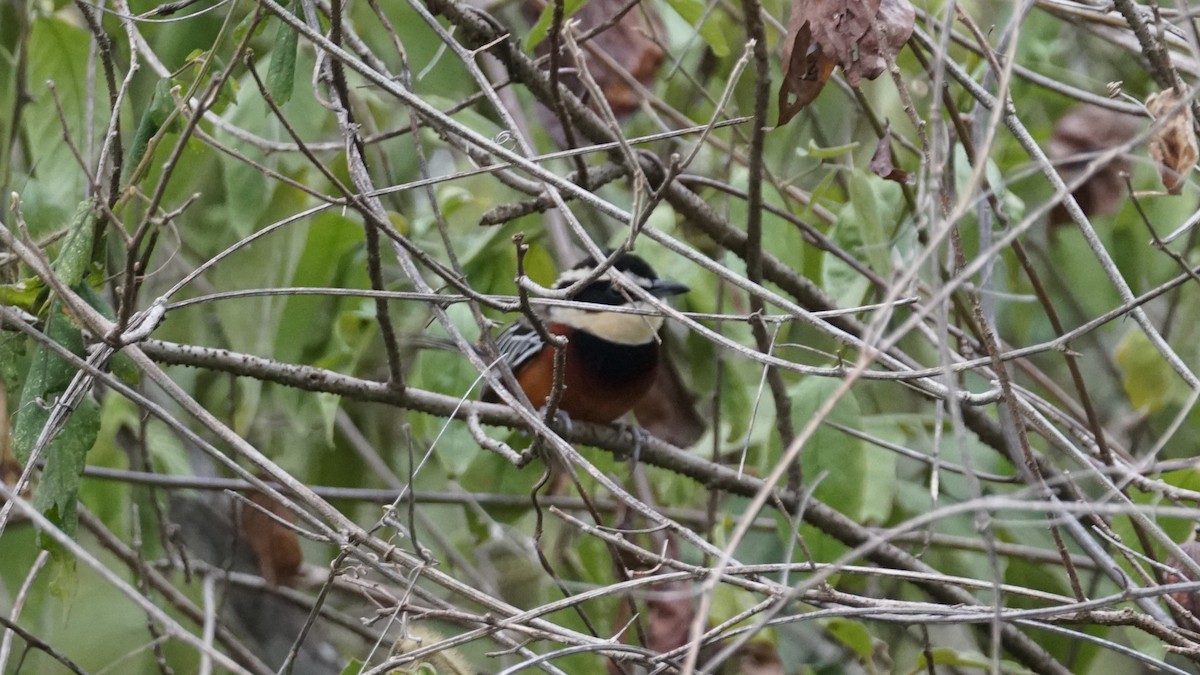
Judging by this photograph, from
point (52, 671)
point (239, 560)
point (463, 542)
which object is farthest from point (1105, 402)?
point (52, 671)

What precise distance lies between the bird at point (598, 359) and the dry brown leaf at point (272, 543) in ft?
2.50

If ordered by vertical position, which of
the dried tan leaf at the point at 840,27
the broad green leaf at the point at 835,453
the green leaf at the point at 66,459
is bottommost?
the broad green leaf at the point at 835,453

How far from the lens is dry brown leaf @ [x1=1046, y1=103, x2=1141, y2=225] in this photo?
2.97m

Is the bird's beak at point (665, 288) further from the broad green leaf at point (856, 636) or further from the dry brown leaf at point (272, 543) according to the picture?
the dry brown leaf at point (272, 543)

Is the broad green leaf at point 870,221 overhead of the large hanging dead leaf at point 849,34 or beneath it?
beneath

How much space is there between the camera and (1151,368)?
2828mm

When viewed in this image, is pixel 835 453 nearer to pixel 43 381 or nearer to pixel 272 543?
pixel 43 381

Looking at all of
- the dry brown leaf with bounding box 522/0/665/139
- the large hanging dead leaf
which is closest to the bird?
the dry brown leaf with bounding box 522/0/665/139

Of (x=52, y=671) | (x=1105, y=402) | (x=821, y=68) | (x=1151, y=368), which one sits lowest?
(x=52, y=671)

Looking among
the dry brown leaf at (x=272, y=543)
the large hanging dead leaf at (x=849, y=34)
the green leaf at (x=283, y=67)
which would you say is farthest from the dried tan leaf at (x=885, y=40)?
the dry brown leaf at (x=272, y=543)

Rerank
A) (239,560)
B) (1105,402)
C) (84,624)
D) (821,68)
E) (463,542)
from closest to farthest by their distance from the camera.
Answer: (821,68) < (84,624) < (239,560) < (463,542) < (1105,402)

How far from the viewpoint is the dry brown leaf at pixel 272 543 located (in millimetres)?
3307

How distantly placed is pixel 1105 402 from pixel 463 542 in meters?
2.50

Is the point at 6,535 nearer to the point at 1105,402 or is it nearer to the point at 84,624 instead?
the point at 84,624
